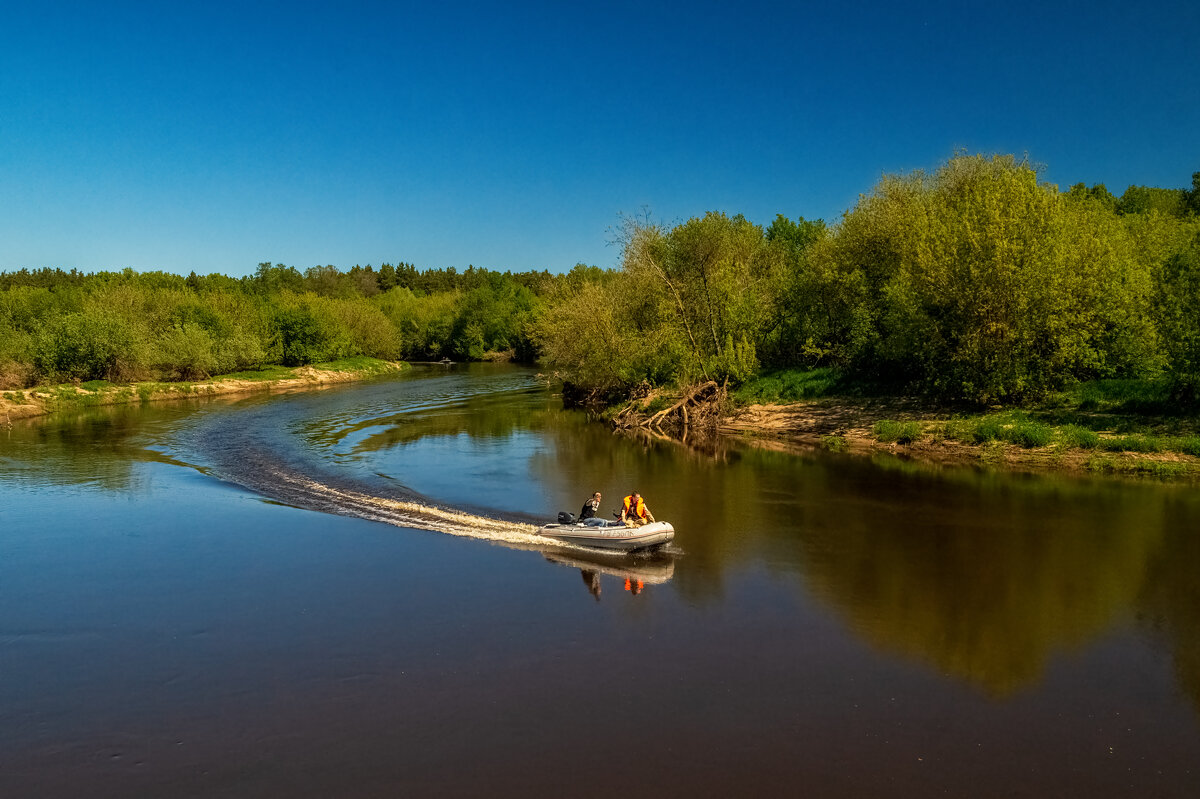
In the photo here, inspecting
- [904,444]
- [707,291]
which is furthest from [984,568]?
[707,291]

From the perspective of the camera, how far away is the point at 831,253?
4741cm

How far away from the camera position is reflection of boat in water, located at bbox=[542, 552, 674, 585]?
61.7 feet

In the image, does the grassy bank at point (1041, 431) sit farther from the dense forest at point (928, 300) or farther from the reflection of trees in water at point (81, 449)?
the reflection of trees in water at point (81, 449)

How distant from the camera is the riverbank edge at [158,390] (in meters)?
54.6

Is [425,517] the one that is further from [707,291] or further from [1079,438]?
[707,291]

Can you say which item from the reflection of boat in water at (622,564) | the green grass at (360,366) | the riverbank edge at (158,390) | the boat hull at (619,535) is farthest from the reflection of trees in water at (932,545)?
the green grass at (360,366)

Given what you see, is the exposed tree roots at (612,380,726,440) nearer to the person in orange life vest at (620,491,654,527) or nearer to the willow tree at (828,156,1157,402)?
the willow tree at (828,156,1157,402)

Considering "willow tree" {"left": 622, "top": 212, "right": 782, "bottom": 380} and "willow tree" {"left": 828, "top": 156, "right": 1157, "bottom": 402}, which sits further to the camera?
"willow tree" {"left": 622, "top": 212, "right": 782, "bottom": 380}

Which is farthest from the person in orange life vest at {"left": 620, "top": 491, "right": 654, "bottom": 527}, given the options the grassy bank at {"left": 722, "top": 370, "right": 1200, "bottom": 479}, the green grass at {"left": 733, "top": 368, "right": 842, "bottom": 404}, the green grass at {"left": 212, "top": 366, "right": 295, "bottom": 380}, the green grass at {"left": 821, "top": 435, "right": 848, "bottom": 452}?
the green grass at {"left": 212, "top": 366, "right": 295, "bottom": 380}

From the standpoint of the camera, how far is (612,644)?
47.9 ft

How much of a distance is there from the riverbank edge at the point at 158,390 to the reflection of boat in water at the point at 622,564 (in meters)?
48.9

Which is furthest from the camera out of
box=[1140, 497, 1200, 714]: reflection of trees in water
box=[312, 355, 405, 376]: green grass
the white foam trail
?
box=[312, 355, 405, 376]: green grass

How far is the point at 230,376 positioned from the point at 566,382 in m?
37.2

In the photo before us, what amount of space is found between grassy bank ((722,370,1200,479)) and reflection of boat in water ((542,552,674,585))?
17.8 meters
